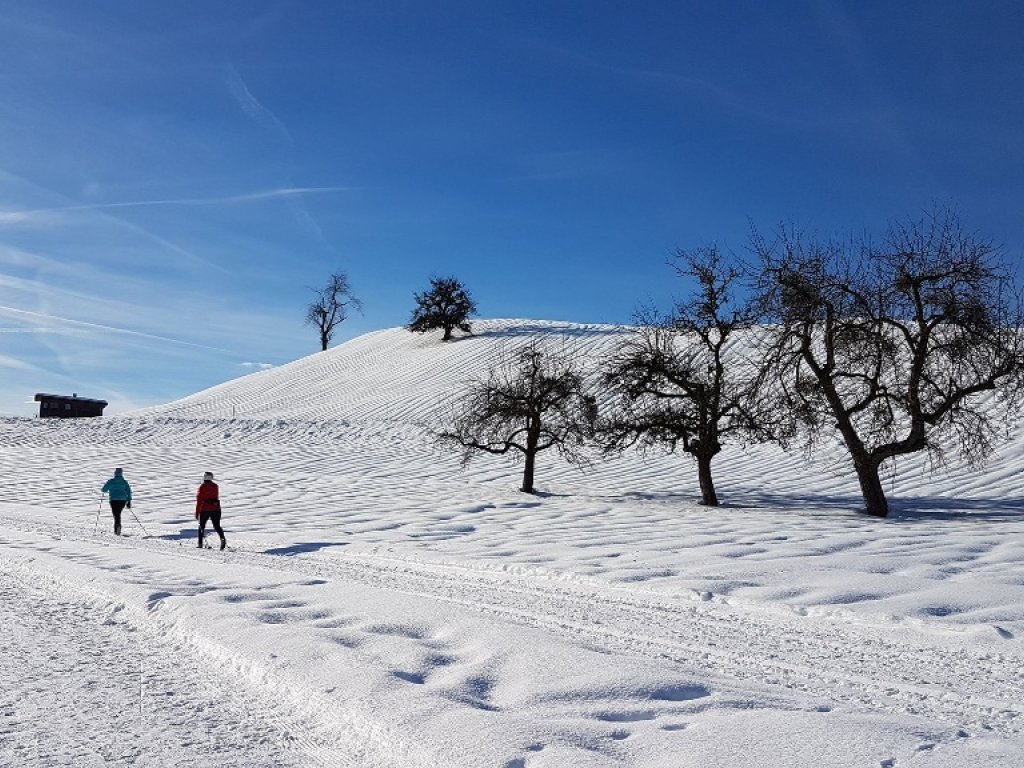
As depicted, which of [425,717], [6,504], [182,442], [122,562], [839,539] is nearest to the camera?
[425,717]

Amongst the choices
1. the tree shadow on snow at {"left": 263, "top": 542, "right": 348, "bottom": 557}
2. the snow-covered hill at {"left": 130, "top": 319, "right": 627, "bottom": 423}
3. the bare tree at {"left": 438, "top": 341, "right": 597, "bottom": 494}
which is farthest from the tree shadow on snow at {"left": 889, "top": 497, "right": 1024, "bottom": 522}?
the snow-covered hill at {"left": 130, "top": 319, "right": 627, "bottom": 423}

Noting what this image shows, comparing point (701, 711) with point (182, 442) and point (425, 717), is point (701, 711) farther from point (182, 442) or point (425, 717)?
point (182, 442)

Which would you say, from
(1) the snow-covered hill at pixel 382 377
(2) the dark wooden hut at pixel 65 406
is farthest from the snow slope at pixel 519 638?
(2) the dark wooden hut at pixel 65 406

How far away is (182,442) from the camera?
A: 32.2 m

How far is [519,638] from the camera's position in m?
5.25

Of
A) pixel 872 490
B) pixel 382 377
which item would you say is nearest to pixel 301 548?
pixel 872 490

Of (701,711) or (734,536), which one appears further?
(734,536)

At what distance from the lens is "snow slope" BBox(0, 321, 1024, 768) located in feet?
11.7

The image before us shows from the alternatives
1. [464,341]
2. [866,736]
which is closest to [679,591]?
[866,736]

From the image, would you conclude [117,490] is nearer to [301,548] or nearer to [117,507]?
[117,507]

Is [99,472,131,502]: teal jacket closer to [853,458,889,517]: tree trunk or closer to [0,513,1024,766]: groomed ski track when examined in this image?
[0,513,1024,766]: groomed ski track

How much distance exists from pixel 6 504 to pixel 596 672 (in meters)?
18.8

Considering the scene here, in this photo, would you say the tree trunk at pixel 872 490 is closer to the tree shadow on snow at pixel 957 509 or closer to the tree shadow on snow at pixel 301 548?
the tree shadow on snow at pixel 957 509

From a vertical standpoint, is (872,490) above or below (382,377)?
below
